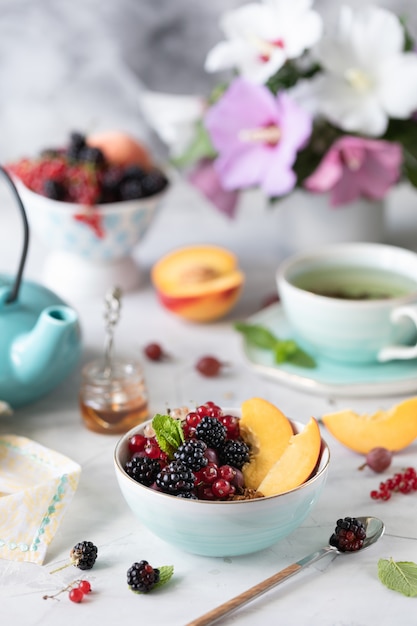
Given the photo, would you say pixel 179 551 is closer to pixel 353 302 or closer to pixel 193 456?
pixel 193 456

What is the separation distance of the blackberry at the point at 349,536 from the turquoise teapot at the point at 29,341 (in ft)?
1.38

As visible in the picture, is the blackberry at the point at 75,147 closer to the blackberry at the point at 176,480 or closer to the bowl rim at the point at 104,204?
the bowl rim at the point at 104,204

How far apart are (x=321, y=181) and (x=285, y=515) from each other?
711mm

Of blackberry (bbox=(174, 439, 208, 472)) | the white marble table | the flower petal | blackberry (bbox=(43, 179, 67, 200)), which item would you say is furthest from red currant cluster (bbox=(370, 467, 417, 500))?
blackberry (bbox=(43, 179, 67, 200))

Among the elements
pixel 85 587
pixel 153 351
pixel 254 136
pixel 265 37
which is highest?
pixel 265 37

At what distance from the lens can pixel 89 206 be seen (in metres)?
1.44

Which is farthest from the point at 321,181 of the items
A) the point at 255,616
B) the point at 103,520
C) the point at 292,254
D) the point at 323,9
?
the point at 255,616

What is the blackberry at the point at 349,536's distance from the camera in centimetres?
89

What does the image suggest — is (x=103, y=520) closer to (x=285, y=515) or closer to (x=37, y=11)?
(x=285, y=515)

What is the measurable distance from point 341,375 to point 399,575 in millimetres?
428

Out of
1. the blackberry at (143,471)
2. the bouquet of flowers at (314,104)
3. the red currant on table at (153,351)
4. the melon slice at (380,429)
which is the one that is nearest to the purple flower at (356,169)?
the bouquet of flowers at (314,104)

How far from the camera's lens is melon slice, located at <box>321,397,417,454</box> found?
107cm

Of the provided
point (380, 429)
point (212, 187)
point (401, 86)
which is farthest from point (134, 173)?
point (380, 429)

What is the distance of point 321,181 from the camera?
1435 mm
